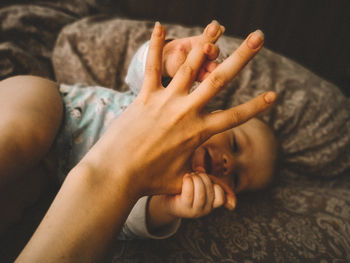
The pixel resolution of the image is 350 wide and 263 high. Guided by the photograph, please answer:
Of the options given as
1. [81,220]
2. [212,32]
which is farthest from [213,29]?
[81,220]

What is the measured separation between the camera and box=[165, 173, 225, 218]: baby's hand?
0.44 meters

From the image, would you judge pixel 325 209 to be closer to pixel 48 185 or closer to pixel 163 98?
pixel 163 98

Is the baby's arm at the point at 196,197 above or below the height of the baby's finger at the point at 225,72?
below

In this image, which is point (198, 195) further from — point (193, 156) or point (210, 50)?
point (210, 50)

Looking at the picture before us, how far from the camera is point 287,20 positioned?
4.25 ft

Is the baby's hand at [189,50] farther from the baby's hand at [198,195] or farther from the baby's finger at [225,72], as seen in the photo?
the baby's hand at [198,195]

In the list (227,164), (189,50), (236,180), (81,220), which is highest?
(189,50)

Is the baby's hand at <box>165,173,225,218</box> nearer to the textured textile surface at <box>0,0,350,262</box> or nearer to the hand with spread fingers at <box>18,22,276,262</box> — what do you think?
the hand with spread fingers at <box>18,22,276,262</box>

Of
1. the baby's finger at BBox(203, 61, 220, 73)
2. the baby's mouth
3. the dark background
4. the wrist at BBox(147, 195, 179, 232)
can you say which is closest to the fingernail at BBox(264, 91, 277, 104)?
the baby's finger at BBox(203, 61, 220, 73)

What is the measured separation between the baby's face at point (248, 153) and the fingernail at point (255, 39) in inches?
11.9

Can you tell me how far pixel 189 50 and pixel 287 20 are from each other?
3.17 feet

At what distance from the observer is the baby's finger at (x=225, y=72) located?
0.40 metres

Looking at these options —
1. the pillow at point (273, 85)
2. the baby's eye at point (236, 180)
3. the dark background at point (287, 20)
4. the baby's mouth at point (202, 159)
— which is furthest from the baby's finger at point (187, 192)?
the dark background at point (287, 20)

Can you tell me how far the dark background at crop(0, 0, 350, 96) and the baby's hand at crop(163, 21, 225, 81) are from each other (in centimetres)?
75
